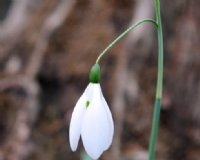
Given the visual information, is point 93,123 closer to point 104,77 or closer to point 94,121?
point 94,121

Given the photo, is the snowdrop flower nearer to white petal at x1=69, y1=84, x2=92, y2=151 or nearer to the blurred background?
white petal at x1=69, y1=84, x2=92, y2=151

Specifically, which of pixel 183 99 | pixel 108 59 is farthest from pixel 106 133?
pixel 108 59

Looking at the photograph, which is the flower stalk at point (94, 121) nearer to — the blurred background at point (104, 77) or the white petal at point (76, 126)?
the white petal at point (76, 126)

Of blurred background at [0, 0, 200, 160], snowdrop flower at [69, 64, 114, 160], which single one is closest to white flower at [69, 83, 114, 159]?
snowdrop flower at [69, 64, 114, 160]

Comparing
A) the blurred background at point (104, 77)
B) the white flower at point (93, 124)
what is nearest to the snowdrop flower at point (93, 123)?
the white flower at point (93, 124)

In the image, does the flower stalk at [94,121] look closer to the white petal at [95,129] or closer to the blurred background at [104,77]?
the white petal at [95,129]

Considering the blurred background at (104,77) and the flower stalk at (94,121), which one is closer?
the flower stalk at (94,121)

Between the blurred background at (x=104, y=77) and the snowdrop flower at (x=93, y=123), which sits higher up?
the snowdrop flower at (x=93, y=123)
